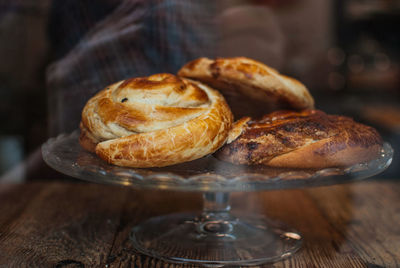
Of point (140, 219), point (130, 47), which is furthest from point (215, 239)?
point (130, 47)

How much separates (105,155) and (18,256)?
22 centimetres

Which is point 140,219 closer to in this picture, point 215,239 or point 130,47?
point 215,239

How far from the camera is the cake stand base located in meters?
0.68

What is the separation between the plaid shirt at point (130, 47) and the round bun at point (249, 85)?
0.23m

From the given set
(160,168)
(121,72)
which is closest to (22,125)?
(121,72)

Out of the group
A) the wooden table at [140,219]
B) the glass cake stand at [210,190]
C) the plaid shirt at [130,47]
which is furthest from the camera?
the plaid shirt at [130,47]

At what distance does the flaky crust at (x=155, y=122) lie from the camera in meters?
0.58

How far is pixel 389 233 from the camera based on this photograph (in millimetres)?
791

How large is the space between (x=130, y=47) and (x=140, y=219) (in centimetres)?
39

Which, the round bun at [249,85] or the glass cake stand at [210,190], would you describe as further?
the round bun at [249,85]

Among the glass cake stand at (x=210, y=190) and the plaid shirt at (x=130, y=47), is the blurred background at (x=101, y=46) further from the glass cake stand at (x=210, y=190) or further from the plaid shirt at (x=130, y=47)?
the glass cake stand at (x=210, y=190)

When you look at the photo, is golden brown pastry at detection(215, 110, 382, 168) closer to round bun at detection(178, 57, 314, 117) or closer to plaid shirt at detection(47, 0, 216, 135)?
round bun at detection(178, 57, 314, 117)

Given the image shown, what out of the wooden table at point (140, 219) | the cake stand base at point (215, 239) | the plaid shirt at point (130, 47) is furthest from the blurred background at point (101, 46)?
the cake stand base at point (215, 239)

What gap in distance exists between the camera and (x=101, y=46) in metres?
0.96
